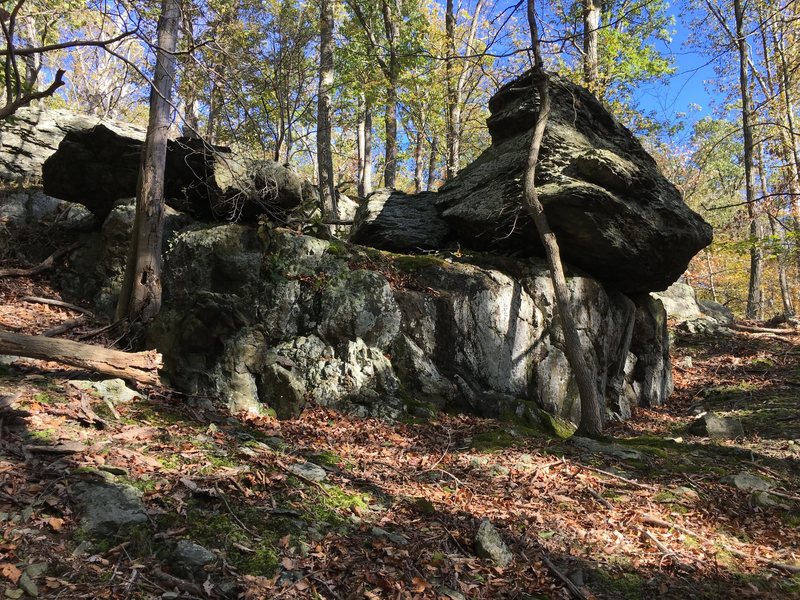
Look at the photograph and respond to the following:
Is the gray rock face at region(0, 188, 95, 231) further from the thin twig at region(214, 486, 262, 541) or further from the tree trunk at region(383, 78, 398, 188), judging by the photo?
the tree trunk at region(383, 78, 398, 188)

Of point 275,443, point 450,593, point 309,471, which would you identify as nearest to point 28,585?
point 309,471

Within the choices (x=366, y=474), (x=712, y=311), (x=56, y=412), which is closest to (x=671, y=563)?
(x=366, y=474)

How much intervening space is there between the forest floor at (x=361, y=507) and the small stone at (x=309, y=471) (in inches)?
1.3

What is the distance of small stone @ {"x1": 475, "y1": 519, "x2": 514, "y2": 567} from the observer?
14.2ft

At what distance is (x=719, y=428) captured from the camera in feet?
28.4

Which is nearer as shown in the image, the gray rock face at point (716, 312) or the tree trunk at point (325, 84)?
the tree trunk at point (325, 84)

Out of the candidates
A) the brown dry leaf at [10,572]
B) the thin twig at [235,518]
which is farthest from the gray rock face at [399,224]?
the brown dry leaf at [10,572]

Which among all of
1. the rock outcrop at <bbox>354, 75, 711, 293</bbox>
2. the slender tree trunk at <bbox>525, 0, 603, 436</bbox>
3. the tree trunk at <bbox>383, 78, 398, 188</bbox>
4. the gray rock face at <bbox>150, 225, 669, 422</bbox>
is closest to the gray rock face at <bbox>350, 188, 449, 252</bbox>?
the rock outcrop at <bbox>354, 75, 711, 293</bbox>

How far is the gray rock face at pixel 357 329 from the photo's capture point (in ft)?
22.9

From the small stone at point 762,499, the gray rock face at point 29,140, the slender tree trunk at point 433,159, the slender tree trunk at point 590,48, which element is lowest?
the small stone at point 762,499

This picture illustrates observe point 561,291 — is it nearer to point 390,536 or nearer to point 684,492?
point 684,492

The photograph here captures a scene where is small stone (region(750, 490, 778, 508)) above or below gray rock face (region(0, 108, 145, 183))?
below

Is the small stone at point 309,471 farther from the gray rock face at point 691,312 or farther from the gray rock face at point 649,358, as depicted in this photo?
the gray rock face at point 691,312

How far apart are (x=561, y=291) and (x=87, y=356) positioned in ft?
24.1
